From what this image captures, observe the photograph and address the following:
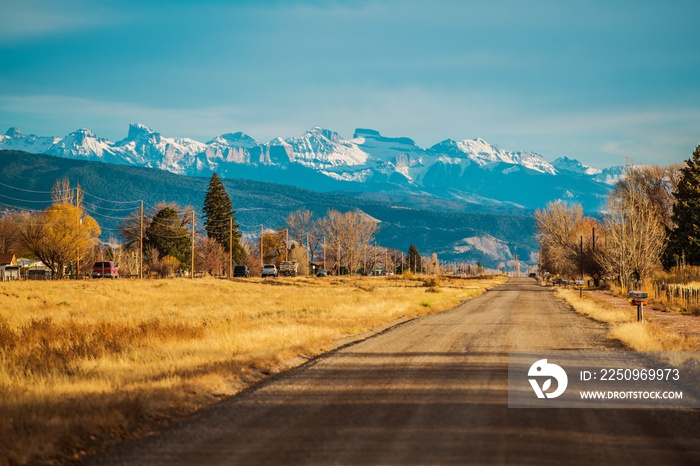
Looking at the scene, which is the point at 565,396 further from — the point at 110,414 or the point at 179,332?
the point at 179,332

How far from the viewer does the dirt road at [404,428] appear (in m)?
7.56

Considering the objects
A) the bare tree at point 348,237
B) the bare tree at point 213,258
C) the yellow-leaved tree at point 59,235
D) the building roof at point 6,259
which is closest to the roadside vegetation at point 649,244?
the bare tree at point 348,237

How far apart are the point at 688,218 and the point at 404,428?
2568 inches

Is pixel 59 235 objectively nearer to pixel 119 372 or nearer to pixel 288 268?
pixel 288 268

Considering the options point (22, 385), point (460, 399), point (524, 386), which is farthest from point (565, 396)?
point (22, 385)

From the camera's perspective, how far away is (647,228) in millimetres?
59719

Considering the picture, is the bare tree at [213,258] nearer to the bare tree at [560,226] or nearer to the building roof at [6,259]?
the building roof at [6,259]

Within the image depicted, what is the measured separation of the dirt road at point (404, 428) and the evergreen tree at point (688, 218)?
58840 millimetres

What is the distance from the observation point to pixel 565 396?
1120 centimetres

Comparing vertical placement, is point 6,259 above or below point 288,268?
above

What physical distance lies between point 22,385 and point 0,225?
400 feet

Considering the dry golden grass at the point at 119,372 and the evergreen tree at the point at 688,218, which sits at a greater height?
the evergreen tree at the point at 688,218

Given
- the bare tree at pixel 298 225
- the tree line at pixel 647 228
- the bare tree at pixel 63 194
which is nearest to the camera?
the tree line at pixel 647 228

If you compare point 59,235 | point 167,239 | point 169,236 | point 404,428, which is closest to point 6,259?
point 167,239
